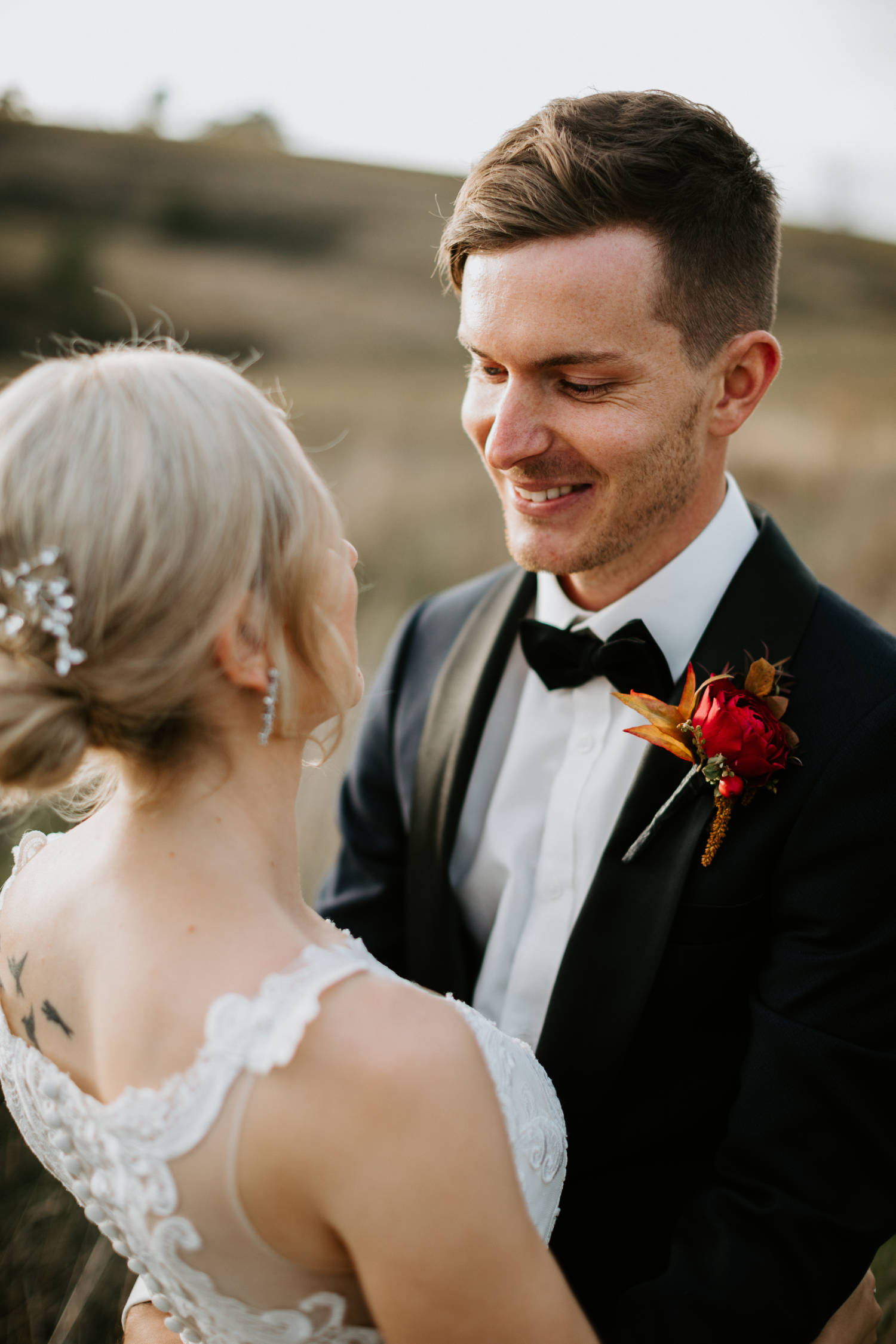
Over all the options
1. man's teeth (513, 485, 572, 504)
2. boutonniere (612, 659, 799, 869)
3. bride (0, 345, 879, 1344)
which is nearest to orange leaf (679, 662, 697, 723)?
boutonniere (612, 659, 799, 869)

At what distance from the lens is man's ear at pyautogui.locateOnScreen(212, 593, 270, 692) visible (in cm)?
129

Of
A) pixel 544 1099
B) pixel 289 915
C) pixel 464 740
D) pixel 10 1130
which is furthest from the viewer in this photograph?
pixel 10 1130

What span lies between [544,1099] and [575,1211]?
17.3 inches

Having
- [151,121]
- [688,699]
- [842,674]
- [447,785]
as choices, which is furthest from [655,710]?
[151,121]

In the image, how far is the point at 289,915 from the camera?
1.43 meters

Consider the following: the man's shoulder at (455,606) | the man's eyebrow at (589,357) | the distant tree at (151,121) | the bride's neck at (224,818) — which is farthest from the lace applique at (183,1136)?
the distant tree at (151,121)

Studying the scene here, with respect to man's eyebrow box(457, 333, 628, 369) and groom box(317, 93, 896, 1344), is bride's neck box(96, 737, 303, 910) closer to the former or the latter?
groom box(317, 93, 896, 1344)

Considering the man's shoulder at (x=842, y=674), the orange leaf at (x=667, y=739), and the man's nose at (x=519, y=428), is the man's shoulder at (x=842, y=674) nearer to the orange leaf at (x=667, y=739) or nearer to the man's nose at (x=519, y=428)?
the orange leaf at (x=667, y=739)

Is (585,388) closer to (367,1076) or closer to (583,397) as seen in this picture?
(583,397)

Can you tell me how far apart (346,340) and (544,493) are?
794 inches

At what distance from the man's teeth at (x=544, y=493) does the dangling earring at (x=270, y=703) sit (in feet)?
3.48

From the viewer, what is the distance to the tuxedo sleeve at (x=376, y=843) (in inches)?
104

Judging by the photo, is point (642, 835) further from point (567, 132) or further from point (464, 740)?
point (567, 132)

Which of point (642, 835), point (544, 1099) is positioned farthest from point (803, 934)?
point (544, 1099)
